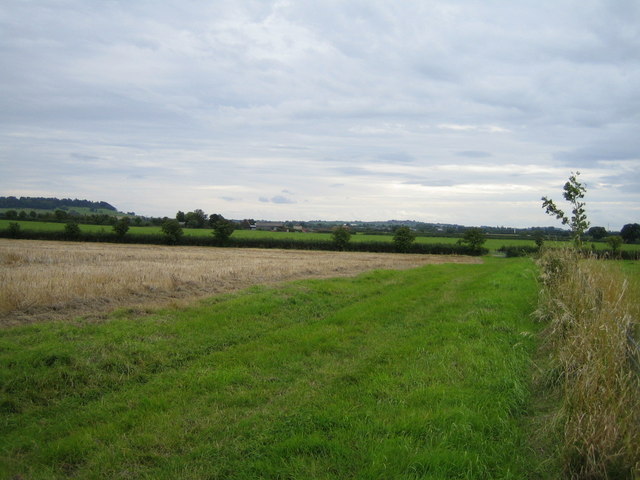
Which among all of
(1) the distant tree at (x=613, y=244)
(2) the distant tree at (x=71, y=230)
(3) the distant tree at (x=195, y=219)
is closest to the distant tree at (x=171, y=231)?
(2) the distant tree at (x=71, y=230)

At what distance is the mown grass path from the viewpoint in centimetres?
471

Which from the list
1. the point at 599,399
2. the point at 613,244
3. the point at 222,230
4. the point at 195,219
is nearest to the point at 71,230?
the point at 222,230

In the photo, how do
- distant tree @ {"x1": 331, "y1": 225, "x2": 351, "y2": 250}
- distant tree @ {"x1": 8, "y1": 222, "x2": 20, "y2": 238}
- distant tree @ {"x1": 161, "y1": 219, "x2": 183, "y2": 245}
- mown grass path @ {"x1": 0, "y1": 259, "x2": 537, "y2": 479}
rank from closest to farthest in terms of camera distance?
mown grass path @ {"x1": 0, "y1": 259, "x2": 537, "y2": 479}, distant tree @ {"x1": 8, "y1": 222, "x2": 20, "y2": 238}, distant tree @ {"x1": 161, "y1": 219, "x2": 183, "y2": 245}, distant tree @ {"x1": 331, "y1": 225, "x2": 351, "y2": 250}

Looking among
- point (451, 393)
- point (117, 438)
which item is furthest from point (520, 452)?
point (117, 438)

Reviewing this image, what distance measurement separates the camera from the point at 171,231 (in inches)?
2514

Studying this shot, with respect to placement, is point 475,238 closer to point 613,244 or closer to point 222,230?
point 613,244

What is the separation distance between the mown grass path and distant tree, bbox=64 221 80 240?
58.9 metres

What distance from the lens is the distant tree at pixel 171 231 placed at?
63562mm

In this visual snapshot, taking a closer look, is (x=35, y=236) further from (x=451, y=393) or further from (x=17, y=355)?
(x=451, y=393)

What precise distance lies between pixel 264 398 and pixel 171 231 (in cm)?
6086

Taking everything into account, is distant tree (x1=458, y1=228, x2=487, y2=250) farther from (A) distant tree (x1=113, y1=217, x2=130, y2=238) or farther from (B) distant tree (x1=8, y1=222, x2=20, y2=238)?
(B) distant tree (x1=8, y1=222, x2=20, y2=238)

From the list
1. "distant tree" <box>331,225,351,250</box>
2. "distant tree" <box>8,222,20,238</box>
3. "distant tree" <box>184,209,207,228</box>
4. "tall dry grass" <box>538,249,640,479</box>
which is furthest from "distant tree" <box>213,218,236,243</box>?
"tall dry grass" <box>538,249,640,479</box>

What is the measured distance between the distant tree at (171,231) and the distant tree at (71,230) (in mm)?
11660

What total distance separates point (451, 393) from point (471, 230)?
61.8 metres
